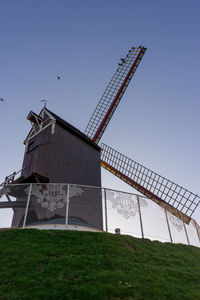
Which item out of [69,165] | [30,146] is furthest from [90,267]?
[30,146]

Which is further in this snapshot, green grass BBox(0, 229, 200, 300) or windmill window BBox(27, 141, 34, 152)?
windmill window BBox(27, 141, 34, 152)

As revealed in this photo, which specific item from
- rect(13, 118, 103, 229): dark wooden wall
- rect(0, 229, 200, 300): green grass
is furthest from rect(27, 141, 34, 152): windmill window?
rect(0, 229, 200, 300): green grass

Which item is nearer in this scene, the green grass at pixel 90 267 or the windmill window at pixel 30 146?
the green grass at pixel 90 267

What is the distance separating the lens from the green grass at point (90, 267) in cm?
673

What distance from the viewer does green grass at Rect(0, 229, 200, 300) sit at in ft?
22.1

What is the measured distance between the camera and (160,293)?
717 centimetres

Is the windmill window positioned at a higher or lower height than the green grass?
higher

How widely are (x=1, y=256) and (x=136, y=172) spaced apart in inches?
539

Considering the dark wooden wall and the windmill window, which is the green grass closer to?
the dark wooden wall

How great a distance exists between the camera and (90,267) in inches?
314

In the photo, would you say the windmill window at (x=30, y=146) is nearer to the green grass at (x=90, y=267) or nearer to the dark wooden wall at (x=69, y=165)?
the dark wooden wall at (x=69, y=165)

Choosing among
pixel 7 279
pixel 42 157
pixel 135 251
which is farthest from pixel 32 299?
pixel 42 157

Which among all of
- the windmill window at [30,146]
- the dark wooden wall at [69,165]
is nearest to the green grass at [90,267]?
the dark wooden wall at [69,165]

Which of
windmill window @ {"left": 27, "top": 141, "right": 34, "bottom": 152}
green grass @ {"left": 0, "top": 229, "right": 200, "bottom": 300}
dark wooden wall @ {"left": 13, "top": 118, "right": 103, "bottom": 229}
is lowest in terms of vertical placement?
green grass @ {"left": 0, "top": 229, "right": 200, "bottom": 300}
